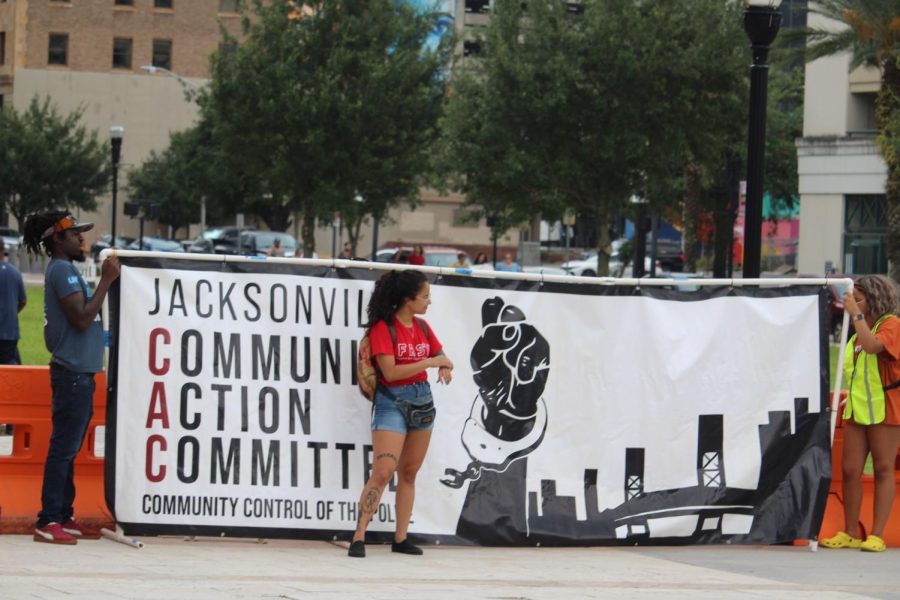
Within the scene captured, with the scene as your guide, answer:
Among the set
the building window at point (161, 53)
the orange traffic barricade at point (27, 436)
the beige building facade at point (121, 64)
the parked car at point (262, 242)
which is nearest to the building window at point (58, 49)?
the beige building facade at point (121, 64)

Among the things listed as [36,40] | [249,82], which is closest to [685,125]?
[249,82]

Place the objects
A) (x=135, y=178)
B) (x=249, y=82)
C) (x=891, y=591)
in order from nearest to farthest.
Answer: (x=891, y=591), (x=249, y=82), (x=135, y=178)

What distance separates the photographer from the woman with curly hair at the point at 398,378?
8.29 m

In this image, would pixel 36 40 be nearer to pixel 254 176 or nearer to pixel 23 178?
pixel 23 178

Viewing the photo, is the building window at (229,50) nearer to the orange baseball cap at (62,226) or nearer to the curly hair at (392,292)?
the orange baseball cap at (62,226)

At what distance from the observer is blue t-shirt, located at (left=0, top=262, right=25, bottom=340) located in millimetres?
13375

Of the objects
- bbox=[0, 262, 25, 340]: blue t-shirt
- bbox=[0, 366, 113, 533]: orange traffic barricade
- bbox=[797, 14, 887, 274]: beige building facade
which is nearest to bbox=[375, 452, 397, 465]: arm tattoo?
bbox=[0, 366, 113, 533]: orange traffic barricade

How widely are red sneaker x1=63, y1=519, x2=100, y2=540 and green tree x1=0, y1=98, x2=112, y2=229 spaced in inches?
2565

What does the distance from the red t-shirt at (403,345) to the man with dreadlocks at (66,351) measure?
4.92ft

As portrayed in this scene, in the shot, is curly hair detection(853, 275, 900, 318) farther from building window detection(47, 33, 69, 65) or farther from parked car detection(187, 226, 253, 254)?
building window detection(47, 33, 69, 65)

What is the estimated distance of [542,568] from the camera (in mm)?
8312

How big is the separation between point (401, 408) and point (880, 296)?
10.4 feet

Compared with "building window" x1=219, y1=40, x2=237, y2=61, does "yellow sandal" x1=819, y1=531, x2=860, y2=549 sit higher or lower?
lower

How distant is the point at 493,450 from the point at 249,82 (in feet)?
125
